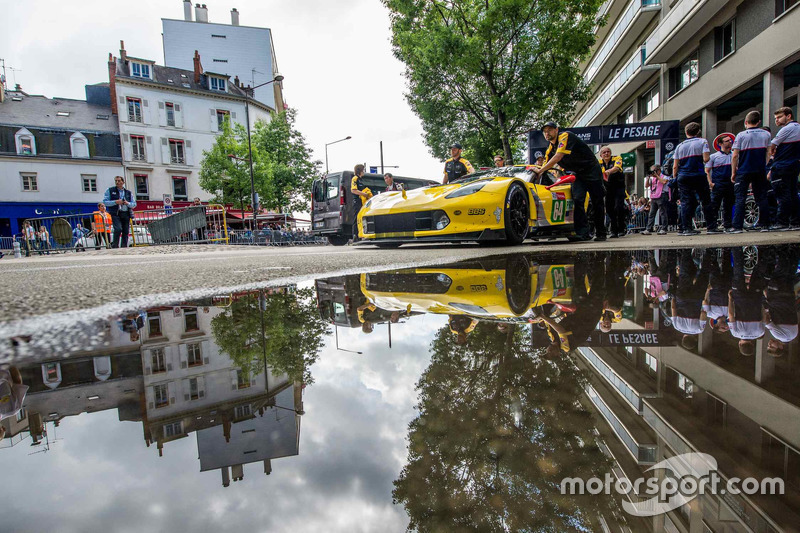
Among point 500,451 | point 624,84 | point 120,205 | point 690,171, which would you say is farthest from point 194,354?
point 624,84

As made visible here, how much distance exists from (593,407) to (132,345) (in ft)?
3.88

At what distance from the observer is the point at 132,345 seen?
127 centimetres

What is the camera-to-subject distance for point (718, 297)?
66.4 inches

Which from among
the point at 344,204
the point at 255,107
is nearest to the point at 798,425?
the point at 344,204

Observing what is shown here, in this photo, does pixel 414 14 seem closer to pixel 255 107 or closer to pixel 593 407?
pixel 593 407

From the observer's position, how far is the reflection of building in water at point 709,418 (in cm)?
48

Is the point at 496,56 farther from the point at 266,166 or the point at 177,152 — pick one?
the point at 177,152

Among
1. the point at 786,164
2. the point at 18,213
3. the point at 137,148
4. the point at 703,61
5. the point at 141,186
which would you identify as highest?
the point at 137,148

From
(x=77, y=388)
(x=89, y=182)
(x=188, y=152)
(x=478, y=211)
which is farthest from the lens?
(x=188, y=152)

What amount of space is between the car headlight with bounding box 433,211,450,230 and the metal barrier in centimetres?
1244

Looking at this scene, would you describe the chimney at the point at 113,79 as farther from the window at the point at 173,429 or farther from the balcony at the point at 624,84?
the window at the point at 173,429

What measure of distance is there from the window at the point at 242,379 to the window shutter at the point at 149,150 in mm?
38653

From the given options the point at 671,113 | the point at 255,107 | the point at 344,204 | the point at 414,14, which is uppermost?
the point at 255,107

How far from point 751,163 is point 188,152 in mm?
36894
